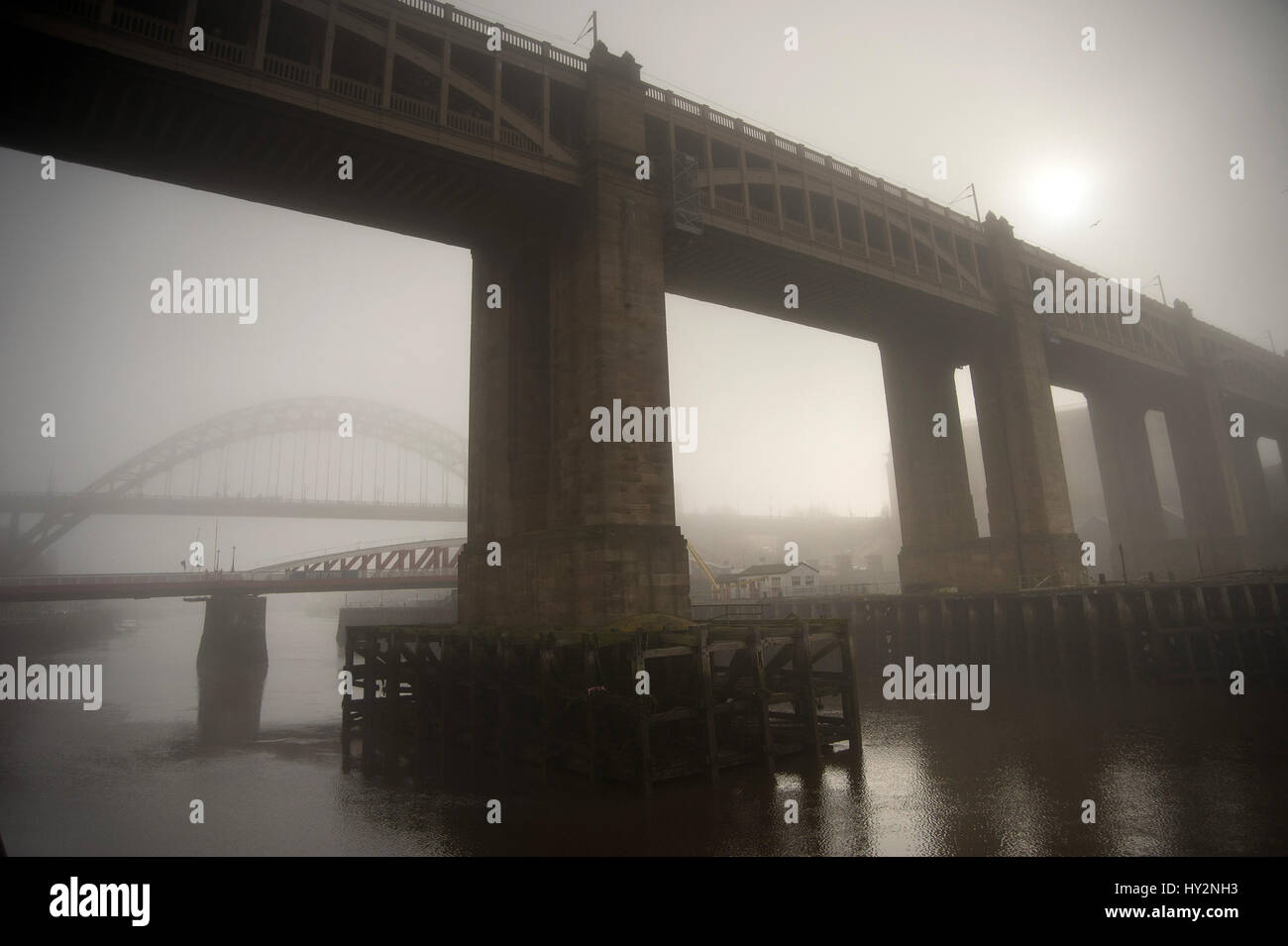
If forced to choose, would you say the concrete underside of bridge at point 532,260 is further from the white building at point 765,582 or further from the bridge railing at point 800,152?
the white building at point 765,582

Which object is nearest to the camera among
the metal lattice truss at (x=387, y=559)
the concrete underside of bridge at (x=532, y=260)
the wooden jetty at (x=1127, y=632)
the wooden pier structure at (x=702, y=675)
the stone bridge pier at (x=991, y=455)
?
the wooden pier structure at (x=702, y=675)

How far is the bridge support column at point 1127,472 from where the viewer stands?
2325 inches

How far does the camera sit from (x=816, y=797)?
16.7 meters

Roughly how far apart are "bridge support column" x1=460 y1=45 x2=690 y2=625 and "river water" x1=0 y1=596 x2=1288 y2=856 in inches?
248

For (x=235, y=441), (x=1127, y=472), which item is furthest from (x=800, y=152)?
(x=235, y=441)

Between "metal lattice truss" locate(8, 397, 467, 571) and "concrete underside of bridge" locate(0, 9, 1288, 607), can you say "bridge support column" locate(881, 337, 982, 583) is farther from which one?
"metal lattice truss" locate(8, 397, 467, 571)

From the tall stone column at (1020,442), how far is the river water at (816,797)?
10560 mm

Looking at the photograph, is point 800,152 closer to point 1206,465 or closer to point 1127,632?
point 1127,632

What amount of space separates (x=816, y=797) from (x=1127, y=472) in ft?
187

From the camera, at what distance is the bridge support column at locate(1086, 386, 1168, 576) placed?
59.1 metres

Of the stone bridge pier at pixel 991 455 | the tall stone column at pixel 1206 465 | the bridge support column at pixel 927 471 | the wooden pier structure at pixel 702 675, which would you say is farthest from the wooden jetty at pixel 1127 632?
the tall stone column at pixel 1206 465

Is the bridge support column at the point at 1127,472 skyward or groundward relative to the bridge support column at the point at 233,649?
skyward
